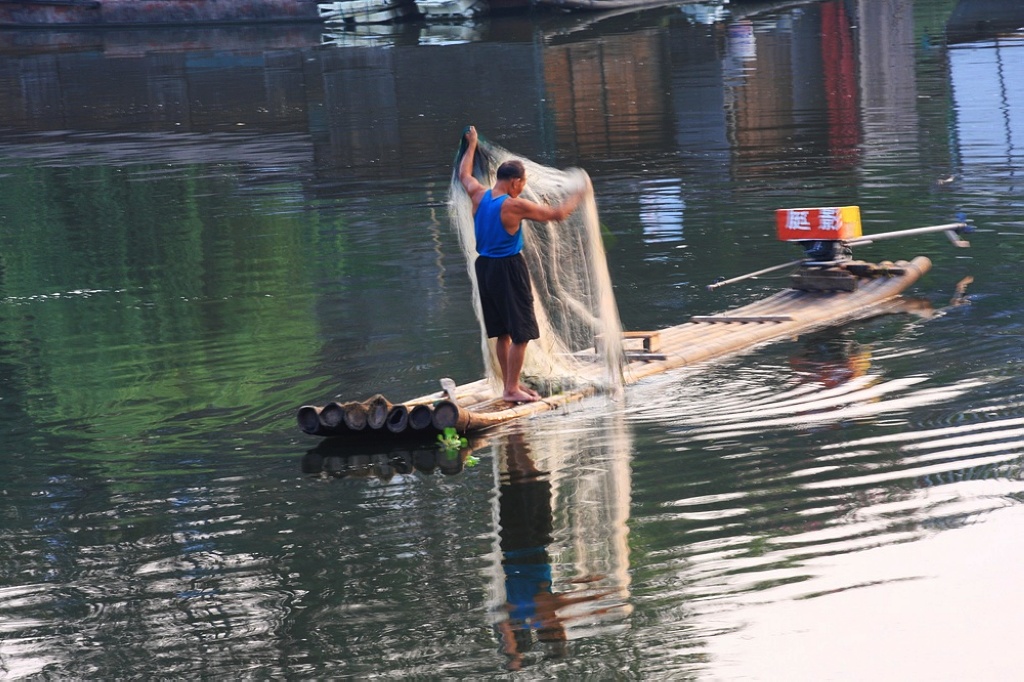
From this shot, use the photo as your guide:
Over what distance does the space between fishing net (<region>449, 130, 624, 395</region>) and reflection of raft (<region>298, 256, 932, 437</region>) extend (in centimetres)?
16

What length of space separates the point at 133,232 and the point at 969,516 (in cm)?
1216

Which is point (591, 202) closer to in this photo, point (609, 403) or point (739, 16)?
point (609, 403)

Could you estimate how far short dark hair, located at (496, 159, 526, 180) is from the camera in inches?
369

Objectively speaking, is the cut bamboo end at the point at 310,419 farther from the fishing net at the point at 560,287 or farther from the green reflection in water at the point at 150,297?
the fishing net at the point at 560,287

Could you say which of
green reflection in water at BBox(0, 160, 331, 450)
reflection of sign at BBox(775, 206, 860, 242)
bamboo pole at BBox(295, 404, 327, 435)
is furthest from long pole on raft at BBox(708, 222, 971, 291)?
bamboo pole at BBox(295, 404, 327, 435)

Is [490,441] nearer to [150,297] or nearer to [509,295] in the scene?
[509,295]

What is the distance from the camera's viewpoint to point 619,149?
2138cm

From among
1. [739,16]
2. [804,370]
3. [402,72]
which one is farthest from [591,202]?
[739,16]

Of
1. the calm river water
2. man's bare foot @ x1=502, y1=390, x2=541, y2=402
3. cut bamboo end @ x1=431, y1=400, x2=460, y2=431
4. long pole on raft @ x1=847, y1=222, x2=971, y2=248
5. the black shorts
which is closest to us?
the calm river water

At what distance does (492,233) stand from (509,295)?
0.42 m

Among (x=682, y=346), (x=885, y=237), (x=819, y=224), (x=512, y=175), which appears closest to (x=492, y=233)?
(x=512, y=175)

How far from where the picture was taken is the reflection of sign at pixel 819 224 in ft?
41.1

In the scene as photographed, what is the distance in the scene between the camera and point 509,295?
955cm

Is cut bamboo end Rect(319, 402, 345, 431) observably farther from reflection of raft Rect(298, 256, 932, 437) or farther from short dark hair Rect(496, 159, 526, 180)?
short dark hair Rect(496, 159, 526, 180)
